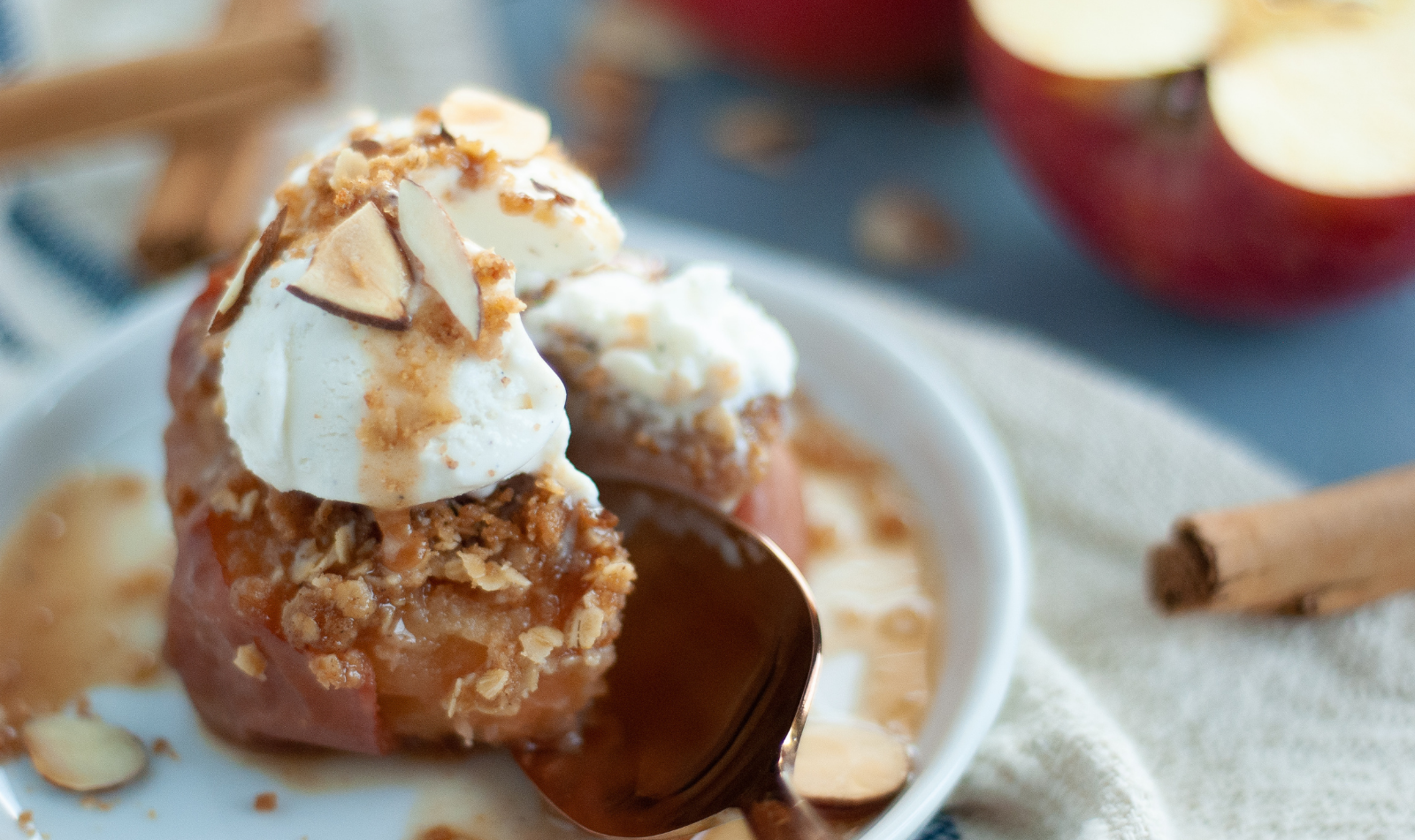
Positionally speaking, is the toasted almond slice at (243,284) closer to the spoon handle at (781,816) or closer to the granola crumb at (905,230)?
the spoon handle at (781,816)

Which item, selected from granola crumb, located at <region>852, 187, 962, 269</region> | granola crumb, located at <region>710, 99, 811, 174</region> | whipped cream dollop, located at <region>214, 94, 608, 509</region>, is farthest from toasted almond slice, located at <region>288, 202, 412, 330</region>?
granola crumb, located at <region>710, 99, 811, 174</region>

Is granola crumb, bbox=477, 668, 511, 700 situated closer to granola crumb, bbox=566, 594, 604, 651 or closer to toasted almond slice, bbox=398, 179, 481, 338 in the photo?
granola crumb, bbox=566, 594, 604, 651

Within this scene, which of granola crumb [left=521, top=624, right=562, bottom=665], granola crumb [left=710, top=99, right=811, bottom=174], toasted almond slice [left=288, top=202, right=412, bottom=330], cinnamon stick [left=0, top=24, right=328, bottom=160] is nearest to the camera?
toasted almond slice [left=288, top=202, right=412, bottom=330]

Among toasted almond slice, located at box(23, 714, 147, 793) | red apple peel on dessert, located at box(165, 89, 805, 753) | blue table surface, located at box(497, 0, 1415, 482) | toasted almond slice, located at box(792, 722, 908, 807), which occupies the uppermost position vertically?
red apple peel on dessert, located at box(165, 89, 805, 753)

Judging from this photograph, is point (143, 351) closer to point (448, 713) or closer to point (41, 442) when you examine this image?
point (41, 442)

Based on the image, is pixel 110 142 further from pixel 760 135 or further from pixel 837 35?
pixel 837 35

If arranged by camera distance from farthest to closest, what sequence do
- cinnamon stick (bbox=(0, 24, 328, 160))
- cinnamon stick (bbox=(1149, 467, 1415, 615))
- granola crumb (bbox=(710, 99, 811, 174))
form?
granola crumb (bbox=(710, 99, 811, 174)) < cinnamon stick (bbox=(0, 24, 328, 160)) < cinnamon stick (bbox=(1149, 467, 1415, 615))
